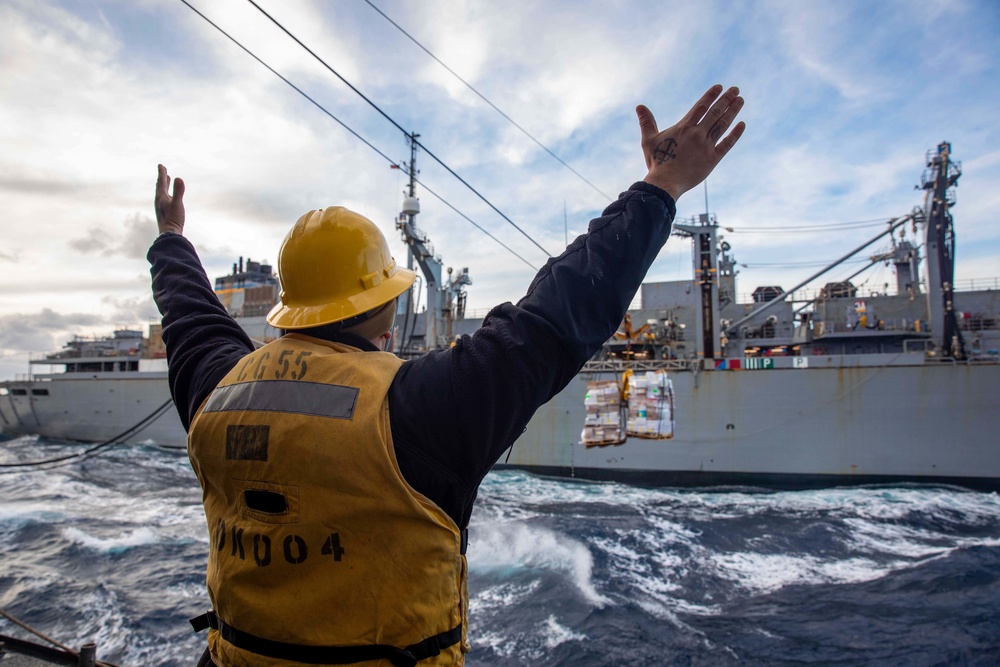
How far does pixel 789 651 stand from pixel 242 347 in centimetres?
666

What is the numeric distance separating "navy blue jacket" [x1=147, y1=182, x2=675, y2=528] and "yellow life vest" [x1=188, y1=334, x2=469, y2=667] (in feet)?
0.15

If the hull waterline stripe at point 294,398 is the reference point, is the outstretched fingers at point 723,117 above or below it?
above

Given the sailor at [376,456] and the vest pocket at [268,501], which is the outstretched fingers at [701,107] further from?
the vest pocket at [268,501]

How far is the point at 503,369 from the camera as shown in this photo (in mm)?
1005

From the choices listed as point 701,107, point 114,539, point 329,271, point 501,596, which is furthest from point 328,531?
point 114,539

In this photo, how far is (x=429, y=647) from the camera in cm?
105

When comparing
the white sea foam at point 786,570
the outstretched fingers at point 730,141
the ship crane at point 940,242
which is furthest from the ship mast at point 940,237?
the outstretched fingers at point 730,141

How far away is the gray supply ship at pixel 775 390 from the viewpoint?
45.4 ft

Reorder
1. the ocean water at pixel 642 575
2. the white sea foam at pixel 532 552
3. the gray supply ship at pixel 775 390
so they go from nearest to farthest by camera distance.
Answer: the ocean water at pixel 642 575 → the white sea foam at pixel 532 552 → the gray supply ship at pixel 775 390

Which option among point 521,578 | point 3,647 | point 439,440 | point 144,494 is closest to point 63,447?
point 144,494

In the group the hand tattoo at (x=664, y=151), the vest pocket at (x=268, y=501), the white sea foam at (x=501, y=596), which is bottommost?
the white sea foam at (x=501, y=596)

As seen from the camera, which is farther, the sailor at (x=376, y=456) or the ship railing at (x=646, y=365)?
the ship railing at (x=646, y=365)

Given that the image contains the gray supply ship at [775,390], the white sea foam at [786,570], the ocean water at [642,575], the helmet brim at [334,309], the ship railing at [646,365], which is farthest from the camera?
the ship railing at [646,365]

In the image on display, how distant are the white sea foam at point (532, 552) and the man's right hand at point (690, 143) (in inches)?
277
